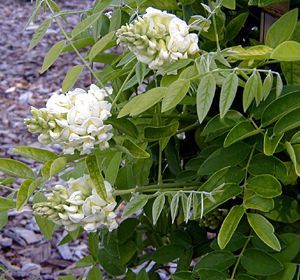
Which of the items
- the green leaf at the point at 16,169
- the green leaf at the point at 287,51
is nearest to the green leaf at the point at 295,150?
the green leaf at the point at 287,51

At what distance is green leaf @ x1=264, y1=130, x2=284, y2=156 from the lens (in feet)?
2.82

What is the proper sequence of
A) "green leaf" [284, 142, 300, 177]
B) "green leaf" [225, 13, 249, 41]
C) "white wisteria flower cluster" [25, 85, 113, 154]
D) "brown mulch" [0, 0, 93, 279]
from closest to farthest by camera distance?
"white wisteria flower cluster" [25, 85, 113, 154], "green leaf" [284, 142, 300, 177], "green leaf" [225, 13, 249, 41], "brown mulch" [0, 0, 93, 279]

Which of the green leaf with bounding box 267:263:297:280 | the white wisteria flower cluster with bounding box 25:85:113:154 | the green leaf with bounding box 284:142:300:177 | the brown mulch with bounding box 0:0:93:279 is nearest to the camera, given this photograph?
the white wisteria flower cluster with bounding box 25:85:113:154

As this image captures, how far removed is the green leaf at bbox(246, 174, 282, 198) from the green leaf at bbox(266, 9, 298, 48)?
0.63 ft

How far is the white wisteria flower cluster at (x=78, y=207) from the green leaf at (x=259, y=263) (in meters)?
0.24

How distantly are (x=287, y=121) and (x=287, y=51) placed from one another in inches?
4.1

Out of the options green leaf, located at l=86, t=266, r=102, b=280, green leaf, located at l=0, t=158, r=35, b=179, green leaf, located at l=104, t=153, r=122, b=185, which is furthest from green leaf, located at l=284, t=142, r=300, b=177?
green leaf, located at l=86, t=266, r=102, b=280

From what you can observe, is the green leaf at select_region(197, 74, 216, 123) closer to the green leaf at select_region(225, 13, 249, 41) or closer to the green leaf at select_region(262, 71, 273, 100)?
the green leaf at select_region(262, 71, 273, 100)

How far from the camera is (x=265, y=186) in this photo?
888 mm

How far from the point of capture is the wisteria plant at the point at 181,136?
0.79 metres

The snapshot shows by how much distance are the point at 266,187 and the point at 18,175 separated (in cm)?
32

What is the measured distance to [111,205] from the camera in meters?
0.84

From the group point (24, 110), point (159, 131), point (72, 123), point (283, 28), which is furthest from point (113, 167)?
point (24, 110)

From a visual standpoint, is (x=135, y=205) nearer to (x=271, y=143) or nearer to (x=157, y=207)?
(x=157, y=207)
